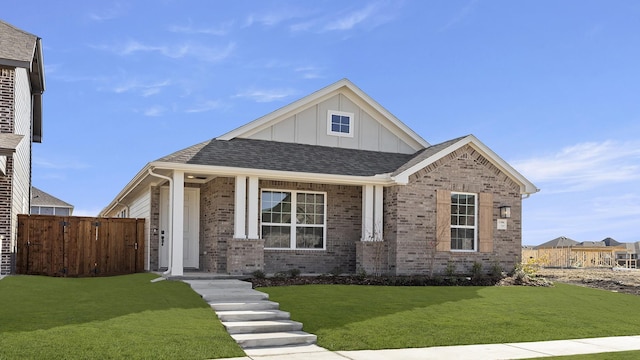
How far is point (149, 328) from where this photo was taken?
9.45 meters

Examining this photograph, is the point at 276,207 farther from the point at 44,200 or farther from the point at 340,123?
the point at 44,200

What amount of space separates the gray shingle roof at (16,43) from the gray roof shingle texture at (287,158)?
15.8ft

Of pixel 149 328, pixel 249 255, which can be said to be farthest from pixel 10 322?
pixel 249 255

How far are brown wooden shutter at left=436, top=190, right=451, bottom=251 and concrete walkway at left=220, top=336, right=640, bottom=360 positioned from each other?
23.2 feet

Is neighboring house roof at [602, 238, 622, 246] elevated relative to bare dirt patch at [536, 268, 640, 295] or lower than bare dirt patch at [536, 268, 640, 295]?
lower

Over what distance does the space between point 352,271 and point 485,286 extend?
12.3 ft

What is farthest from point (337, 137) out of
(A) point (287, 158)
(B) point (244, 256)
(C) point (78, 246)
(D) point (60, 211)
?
(D) point (60, 211)

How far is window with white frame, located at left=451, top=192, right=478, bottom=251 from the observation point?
17.8 meters

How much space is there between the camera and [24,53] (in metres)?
16.7

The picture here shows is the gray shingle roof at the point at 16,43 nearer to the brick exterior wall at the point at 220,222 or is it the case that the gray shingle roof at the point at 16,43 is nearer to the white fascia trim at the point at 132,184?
the white fascia trim at the point at 132,184

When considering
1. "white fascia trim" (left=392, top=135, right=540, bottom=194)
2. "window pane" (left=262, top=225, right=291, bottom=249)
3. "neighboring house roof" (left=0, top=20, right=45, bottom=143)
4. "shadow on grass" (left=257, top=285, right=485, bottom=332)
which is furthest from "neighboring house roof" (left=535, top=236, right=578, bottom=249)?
"neighboring house roof" (left=0, top=20, right=45, bottom=143)

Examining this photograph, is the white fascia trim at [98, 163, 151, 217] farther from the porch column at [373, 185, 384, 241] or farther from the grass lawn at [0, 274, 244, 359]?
the porch column at [373, 185, 384, 241]

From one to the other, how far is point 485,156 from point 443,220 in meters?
2.40

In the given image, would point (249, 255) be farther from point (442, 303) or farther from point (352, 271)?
point (442, 303)
